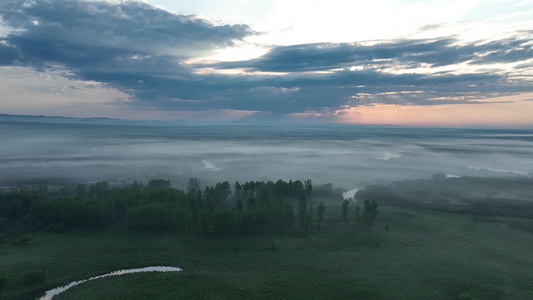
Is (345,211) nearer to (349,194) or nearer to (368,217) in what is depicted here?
(368,217)

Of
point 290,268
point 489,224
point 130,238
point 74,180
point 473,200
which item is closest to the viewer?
point 290,268

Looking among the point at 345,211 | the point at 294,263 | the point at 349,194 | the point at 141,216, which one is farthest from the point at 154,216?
the point at 349,194

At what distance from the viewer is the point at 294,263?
66.9 metres

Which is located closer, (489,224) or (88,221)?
(88,221)

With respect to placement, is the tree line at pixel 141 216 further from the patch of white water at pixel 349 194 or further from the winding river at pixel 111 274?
the patch of white water at pixel 349 194

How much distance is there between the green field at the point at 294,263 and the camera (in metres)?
56.3

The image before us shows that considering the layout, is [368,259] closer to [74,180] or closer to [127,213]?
[127,213]

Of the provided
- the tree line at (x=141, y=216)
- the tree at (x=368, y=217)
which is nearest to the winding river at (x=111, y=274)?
the tree line at (x=141, y=216)

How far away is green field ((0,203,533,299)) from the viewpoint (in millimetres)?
56312

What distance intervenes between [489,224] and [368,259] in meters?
48.6


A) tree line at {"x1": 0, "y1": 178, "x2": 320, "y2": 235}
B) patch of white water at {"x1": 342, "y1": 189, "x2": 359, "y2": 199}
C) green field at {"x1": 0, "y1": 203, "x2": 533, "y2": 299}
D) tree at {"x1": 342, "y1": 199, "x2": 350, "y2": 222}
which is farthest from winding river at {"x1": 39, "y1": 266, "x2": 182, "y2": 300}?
patch of white water at {"x1": 342, "y1": 189, "x2": 359, "y2": 199}

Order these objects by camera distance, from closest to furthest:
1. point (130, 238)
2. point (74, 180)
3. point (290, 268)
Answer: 1. point (290, 268)
2. point (130, 238)
3. point (74, 180)

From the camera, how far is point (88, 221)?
3393 inches

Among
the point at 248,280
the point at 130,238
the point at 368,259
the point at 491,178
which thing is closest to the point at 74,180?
the point at 130,238
